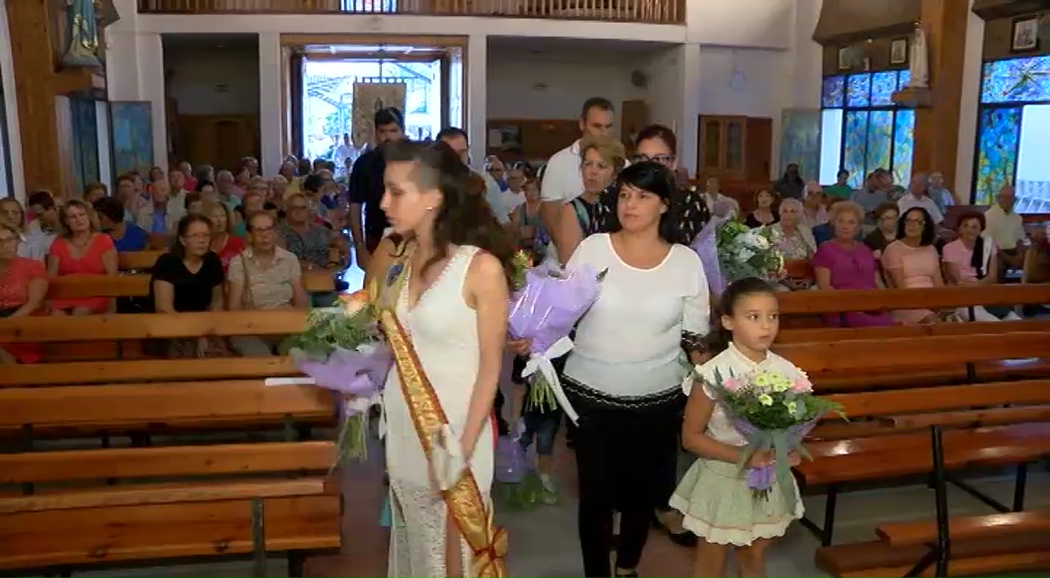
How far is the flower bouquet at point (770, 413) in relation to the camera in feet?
8.79

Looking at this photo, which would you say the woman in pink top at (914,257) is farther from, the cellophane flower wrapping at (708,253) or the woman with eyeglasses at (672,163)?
the woman with eyeglasses at (672,163)

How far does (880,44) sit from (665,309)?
44.5ft

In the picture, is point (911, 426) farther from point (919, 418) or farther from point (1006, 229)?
point (1006, 229)

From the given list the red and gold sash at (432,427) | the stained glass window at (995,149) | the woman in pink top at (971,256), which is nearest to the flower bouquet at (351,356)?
the red and gold sash at (432,427)

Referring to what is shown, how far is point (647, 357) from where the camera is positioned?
2.88m

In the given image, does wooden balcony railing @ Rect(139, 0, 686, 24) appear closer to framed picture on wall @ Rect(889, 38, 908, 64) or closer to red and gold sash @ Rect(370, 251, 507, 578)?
framed picture on wall @ Rect(889, 38, 908, 64)

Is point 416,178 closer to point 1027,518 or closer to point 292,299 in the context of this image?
point 1027,518

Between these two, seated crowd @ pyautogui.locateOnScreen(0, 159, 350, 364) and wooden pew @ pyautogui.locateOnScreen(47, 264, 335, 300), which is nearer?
seated crowd @ pyautogui.locateOnScreen(0, 159, 350, 364)

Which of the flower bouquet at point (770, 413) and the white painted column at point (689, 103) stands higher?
the white painted column at point (689, 103)

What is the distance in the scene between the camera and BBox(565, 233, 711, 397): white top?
112 inches

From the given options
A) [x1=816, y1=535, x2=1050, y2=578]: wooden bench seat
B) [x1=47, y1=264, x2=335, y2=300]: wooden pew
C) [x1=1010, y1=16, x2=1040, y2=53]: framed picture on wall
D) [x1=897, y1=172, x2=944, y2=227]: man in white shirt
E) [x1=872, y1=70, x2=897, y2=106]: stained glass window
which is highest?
[x1=1010, y1=16, x2=1040, y2=53]: framed picture on wall

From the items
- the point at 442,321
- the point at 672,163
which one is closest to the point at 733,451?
the point at 442,321

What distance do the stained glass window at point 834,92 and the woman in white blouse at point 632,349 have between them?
14505 mm

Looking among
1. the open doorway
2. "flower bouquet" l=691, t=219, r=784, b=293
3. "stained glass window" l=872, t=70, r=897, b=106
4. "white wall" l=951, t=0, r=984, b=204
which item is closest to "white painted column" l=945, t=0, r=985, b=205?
"white wall" l=951, t=0, r=984, b=204
